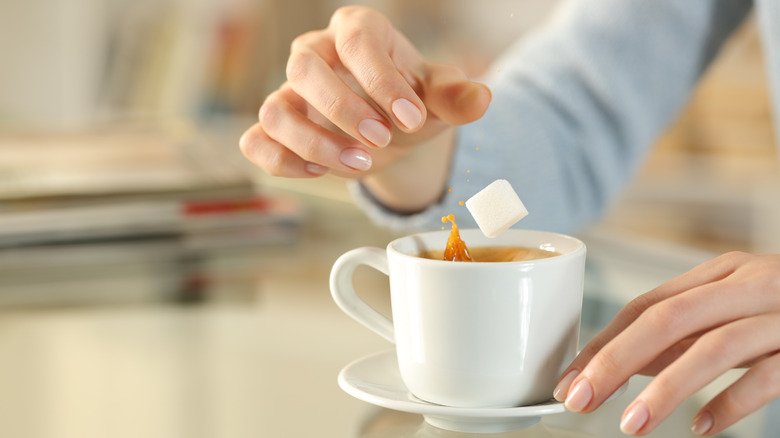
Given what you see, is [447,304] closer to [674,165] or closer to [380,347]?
[380,347]

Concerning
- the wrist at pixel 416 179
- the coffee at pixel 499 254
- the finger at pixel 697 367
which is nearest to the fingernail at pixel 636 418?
the finger at pixel 697 367

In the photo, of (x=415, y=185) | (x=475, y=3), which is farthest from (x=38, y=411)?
(x=475, y=3)

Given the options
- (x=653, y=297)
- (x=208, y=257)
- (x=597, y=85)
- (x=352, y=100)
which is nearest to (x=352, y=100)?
(x=352, y=100)

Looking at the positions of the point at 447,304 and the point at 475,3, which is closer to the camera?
the point at 447,304

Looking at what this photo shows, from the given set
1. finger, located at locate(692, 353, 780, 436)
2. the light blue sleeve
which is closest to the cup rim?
finger, located at locate(692, 353, 780, 436)

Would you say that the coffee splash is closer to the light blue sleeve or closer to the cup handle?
the cup handle

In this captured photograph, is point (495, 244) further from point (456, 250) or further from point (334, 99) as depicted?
point (334, 99)

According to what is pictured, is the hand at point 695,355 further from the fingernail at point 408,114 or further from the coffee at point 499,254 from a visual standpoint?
the fingernail at point 408,114
